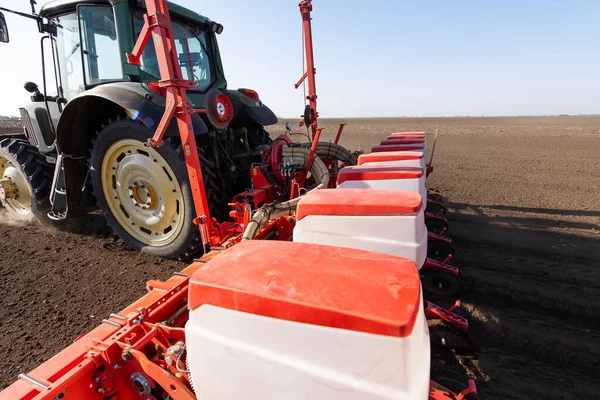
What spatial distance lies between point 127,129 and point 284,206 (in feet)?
5.48

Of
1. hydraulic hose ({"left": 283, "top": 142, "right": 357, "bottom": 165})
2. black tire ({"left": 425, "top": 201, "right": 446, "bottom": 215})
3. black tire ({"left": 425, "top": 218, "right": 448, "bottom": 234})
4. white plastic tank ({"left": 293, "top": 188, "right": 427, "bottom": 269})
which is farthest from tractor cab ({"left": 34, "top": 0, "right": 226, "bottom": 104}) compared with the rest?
black tire ({"left": 425, "top": 201, "right": 446, "bottom": 215})

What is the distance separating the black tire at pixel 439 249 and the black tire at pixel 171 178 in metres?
→ 2.11

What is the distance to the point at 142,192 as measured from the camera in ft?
10.1

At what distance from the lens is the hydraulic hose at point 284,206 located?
1.99 metres

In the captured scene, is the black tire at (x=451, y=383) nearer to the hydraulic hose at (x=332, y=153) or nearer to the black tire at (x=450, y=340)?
the black tire at (x=450, y=340)

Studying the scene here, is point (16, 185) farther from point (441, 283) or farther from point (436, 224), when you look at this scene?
point (436, 224)

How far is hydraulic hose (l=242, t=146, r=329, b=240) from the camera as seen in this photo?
1985 mm

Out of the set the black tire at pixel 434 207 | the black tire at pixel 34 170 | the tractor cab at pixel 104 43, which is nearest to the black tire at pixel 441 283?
the black tire at pixel 434 207

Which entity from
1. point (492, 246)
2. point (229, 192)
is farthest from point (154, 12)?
point (492, 246)

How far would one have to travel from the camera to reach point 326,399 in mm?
844

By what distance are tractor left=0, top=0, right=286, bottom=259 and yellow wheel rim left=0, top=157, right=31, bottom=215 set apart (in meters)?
0.37

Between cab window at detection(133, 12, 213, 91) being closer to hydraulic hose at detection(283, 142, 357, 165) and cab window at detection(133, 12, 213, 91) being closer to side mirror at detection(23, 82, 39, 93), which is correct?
hydraulic hose at detection(283, 142, 357, 165)

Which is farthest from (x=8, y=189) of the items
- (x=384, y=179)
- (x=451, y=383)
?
(x=451, y=383)

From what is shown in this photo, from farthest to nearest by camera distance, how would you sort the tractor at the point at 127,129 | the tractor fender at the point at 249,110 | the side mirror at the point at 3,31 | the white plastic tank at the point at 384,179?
1. the tractor fender at the point at 249,110
2. the side mirror at the point at 3,31
3. the tractor at the point at 127,129
4. the white plastic tank at the point at 384,179
